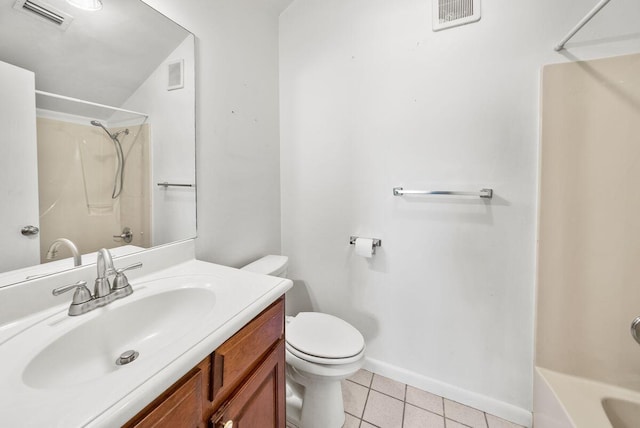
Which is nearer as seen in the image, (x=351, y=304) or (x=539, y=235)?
(x=539, y=235)

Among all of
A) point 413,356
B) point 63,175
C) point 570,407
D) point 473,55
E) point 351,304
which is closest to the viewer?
point 63,175

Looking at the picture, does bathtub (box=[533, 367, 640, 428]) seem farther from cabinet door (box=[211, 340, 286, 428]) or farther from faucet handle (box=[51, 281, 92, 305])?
faucet handle (box=[51, 281, 92, 305])

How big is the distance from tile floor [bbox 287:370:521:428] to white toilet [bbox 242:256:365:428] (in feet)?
0.46

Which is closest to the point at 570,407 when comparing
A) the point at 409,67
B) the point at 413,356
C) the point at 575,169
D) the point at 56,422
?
the point at 413,356

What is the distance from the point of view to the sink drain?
0.72m

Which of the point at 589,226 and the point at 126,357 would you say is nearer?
the point at 126,357

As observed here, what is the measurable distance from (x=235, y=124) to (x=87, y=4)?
0.70 m

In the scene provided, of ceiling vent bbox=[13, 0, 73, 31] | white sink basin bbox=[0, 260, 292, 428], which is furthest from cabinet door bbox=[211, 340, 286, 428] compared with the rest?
ceiling vent bbox=[13, 0, 73, 31]

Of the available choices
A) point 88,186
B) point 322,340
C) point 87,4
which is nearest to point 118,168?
point 88,186

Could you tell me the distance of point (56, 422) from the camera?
390 millimetres

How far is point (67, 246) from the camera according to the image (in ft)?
2.68

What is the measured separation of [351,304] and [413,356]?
0.47m

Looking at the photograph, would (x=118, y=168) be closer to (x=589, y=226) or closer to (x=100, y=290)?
(x=100, y=290)

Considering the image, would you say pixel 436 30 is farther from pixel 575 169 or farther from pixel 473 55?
pixel 575 169
